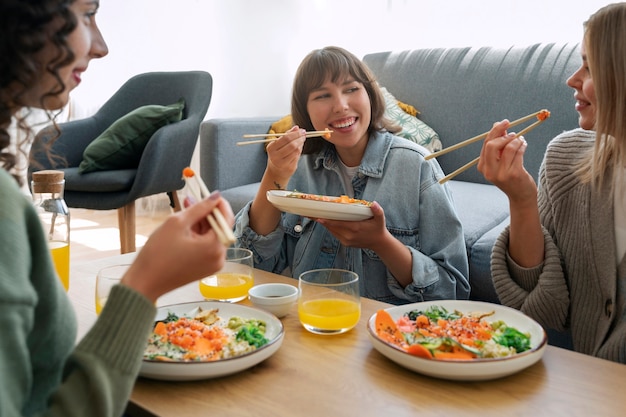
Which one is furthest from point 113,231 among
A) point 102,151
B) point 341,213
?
point 341,213

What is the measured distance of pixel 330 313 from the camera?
3.56 feet

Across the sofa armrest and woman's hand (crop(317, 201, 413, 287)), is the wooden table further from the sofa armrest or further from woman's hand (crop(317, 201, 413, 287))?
the sofa armrest

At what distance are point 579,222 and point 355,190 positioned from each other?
65 centimetres

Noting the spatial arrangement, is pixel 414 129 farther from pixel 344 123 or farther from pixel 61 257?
pixel 61 257

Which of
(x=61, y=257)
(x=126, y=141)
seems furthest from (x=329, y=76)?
(x=126, y=141)

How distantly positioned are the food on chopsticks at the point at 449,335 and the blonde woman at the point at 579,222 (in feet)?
1.10

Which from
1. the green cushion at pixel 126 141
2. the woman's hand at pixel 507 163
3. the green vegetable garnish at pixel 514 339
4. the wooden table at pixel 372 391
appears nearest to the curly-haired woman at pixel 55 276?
the wooden table at pixel 372 391

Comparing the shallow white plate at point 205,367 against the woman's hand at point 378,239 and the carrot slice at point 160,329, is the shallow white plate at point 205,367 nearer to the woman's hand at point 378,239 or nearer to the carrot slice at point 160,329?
the carrot slice at point 160,329

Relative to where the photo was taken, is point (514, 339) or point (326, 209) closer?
point (514, 339)

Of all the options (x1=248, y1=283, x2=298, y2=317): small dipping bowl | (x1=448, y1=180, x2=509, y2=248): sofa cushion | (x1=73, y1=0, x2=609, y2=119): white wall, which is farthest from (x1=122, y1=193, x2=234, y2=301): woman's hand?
(x1=73, y1=0, x2=609, y2=119): white wall

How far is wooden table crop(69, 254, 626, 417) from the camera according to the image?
834 millimetres

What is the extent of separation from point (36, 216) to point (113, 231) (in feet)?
13.4

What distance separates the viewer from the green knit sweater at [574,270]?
1.31 m

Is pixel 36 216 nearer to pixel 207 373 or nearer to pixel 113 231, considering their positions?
pixel 207 373
